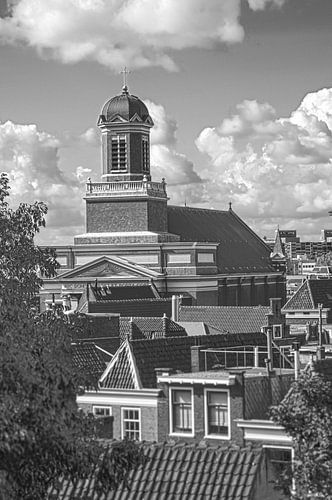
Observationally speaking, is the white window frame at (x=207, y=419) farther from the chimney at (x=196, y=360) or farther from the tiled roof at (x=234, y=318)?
the tiled roof at (x=234, y=318)

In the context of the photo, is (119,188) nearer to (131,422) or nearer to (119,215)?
(119,215)

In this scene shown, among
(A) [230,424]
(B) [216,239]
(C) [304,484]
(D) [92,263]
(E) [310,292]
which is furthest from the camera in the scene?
(B) [216,239]

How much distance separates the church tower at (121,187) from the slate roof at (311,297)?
2679 centimetres

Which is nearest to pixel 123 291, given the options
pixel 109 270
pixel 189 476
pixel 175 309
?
pixel 109 270

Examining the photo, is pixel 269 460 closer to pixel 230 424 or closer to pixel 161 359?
pixel 230 424

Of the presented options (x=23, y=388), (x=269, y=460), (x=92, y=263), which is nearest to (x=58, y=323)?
(x=23, y=388)

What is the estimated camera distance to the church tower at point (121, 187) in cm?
12731

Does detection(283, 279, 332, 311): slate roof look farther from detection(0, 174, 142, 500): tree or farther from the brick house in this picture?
detection(0, 174, 142, 500): tree

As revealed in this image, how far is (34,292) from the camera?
2561 cm

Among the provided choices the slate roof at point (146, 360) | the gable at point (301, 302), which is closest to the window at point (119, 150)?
the gable at point (301, 302)

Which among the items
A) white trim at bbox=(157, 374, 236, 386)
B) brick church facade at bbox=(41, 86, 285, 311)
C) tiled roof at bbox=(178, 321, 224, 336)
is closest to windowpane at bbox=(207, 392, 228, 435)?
white trim at bbox=(157, 374, 236, 386)

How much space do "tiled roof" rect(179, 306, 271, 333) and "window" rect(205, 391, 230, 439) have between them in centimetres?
5008

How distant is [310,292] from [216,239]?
135 feet

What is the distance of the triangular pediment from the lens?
397 ft
